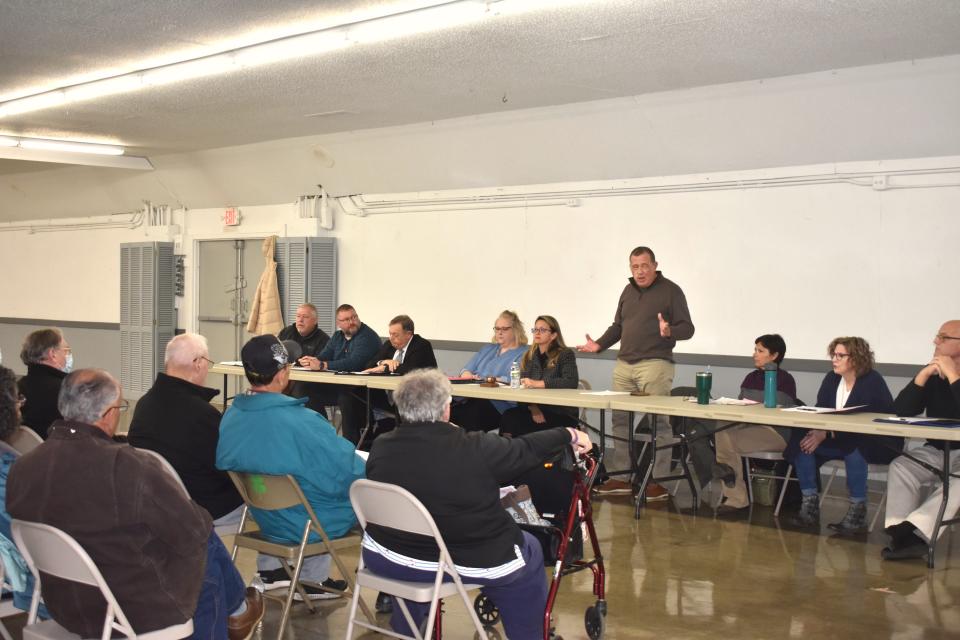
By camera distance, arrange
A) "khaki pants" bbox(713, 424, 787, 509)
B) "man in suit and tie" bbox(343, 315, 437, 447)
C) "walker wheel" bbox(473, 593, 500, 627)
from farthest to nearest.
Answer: "man in suit and tie" bbox(343, 315, 437, 447)
"khaki pants" bbox(713, 424, 787, 509)
"walker wheel" bbox(473, 593, 500, 627)

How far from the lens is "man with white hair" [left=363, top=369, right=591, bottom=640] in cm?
321

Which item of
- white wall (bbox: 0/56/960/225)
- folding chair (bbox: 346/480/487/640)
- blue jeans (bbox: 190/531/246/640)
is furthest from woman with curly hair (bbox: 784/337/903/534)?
blue jeans (bbox: 190/531/246/640)

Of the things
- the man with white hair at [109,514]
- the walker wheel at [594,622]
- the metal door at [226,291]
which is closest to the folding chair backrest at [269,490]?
the man with white hair at [109,514]

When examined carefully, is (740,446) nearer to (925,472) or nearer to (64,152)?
(925,472)

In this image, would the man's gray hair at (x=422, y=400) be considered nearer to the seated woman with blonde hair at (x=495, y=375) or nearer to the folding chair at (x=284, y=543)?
the folding chair at (x=284, y=543)

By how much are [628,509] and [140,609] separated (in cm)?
418

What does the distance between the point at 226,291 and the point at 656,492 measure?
278 inches

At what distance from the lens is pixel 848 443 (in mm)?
5957

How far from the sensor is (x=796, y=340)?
7660 millimetres

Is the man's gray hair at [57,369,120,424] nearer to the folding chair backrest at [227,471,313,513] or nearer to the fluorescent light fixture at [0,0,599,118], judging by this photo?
the folding chair backrest at [227,471,313,513]

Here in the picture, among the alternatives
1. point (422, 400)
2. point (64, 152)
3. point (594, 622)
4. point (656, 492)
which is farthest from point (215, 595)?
point (64, 152)

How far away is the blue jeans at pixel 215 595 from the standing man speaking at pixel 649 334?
4054 millimetres

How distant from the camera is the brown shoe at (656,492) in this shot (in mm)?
6719

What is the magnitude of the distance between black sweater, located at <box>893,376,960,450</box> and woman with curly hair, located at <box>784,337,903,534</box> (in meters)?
0.25
